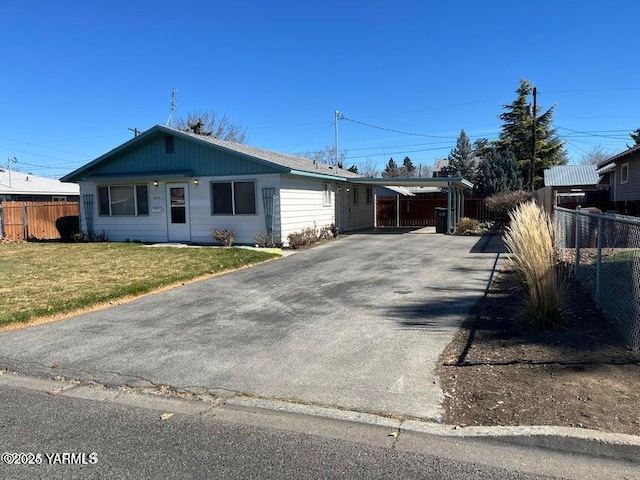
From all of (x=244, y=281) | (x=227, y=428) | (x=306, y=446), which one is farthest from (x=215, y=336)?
(x=244, y=281)

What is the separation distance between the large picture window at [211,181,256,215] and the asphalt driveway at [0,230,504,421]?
645 cm

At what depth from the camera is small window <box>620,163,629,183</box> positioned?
895 inches

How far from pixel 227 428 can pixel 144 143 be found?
1656 cm

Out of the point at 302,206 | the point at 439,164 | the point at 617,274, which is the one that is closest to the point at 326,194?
the point at 302,206

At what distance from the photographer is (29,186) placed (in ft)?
106

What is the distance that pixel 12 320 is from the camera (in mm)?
7094

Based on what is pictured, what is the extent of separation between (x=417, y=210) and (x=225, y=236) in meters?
15.6

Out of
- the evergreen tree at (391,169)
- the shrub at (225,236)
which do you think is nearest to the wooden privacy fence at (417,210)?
the shrub at (225,236)

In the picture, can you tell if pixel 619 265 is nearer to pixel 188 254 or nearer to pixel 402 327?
pixel 402 327

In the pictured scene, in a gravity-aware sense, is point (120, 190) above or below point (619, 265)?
above

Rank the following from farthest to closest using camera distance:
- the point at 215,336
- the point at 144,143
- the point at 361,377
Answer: the point at 144,143
the point at 215,336
the point at 361,377

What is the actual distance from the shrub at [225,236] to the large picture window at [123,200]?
357 cm

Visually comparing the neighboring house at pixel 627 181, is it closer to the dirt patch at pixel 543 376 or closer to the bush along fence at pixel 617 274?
the bush along fence at pixel 617 274

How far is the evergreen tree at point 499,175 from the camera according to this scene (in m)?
32.3
